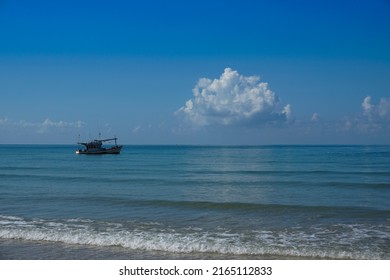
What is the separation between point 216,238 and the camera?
11.2 meters

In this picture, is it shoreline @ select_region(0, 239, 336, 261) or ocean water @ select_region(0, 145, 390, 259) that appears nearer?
shoreline @ select_region(0, 239, 336, 261)

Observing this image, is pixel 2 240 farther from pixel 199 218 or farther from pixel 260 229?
pixel 260 229

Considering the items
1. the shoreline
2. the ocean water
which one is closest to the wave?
the ocean water

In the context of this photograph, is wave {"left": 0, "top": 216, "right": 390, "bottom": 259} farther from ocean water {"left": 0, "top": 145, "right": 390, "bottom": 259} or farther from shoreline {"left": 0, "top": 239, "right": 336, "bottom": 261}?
shoreline {"left": 0, "top": 239, "right": 336, "bottom": 261}

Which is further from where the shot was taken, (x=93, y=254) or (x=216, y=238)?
(x=216, y=238)

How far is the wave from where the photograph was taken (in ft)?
32.7

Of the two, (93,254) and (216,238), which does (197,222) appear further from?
(93,254)

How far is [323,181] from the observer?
25844mm

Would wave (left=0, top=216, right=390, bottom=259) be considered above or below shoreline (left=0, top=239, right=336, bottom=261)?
above

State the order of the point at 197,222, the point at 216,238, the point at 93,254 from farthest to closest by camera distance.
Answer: the point at 197,222 < the point at 216,238 < the point at 93,254

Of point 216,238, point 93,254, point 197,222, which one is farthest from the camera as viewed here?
point 197,222

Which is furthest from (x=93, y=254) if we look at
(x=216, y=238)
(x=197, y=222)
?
(x=197, y=222)
